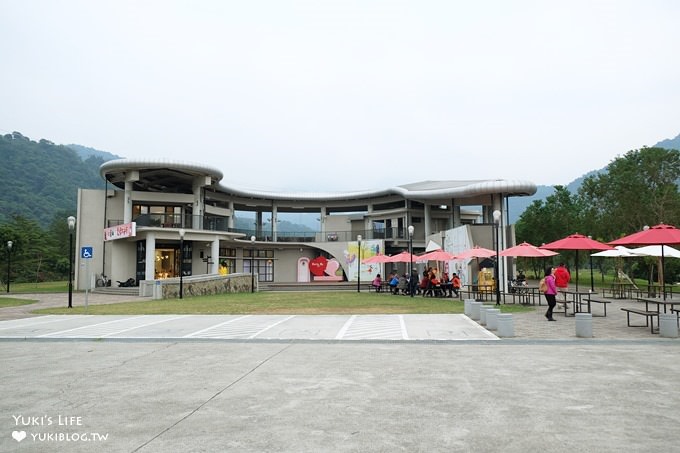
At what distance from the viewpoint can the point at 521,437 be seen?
166 inches

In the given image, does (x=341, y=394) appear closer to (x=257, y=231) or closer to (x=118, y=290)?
(x=118, y=290)

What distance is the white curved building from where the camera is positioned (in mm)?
32188

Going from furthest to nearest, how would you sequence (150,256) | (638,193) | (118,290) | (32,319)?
(638,193) → (150,256) → (118,290) → (32,319)

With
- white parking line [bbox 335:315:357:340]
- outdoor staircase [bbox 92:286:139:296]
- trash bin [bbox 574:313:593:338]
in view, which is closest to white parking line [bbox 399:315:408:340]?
white parking line [bbox 335:315:357:340]

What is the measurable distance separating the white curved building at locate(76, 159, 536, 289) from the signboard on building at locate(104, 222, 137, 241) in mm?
70

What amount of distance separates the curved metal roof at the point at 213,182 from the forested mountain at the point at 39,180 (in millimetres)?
41423

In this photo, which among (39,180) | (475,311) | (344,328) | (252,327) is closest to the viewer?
(344,328)

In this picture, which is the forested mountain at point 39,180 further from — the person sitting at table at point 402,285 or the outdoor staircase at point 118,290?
the person sitting at table at point 402,285

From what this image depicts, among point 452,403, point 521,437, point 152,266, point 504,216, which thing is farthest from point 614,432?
point 152,266

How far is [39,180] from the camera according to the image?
8512cm

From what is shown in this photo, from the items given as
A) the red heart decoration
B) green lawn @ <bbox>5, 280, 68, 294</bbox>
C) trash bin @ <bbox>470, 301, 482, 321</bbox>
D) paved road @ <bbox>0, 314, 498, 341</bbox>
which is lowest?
green lawn @ <bbox>5, 280, 68, 294</bbox>

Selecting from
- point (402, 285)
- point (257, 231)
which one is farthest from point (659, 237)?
point (257, 231)

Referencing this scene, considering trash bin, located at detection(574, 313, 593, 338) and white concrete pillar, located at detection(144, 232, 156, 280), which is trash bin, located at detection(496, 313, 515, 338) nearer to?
trash bin, located at detection(574, 313, 593, 338)

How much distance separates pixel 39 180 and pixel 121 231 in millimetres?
67616
